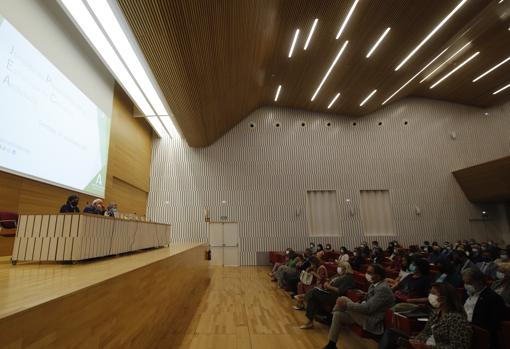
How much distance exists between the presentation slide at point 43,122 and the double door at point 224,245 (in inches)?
211

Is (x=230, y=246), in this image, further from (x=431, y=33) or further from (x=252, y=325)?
(x=431, y=33)

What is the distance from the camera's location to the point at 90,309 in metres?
2.08

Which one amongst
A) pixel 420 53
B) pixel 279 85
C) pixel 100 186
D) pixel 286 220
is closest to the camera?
pixel 100 186

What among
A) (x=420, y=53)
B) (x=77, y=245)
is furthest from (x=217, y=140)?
(x=77, y=245)

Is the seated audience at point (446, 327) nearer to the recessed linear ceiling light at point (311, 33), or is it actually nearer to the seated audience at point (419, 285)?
the seated audience at point (419, 285)

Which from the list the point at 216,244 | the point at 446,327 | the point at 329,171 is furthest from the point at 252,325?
the point at 329,171

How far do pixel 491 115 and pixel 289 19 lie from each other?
12.4 meters

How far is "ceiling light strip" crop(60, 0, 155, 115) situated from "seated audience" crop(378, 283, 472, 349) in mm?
7183

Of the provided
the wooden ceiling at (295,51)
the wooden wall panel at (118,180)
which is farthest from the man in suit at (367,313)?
the wooden wall panel at (118,180)

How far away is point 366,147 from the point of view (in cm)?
1354

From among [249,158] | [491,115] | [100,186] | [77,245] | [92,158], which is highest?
[491,115]

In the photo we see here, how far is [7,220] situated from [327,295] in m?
5.60

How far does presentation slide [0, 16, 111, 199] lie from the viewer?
5.04 meters

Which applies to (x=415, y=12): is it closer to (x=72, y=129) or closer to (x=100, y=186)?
(x=72, y=129)
